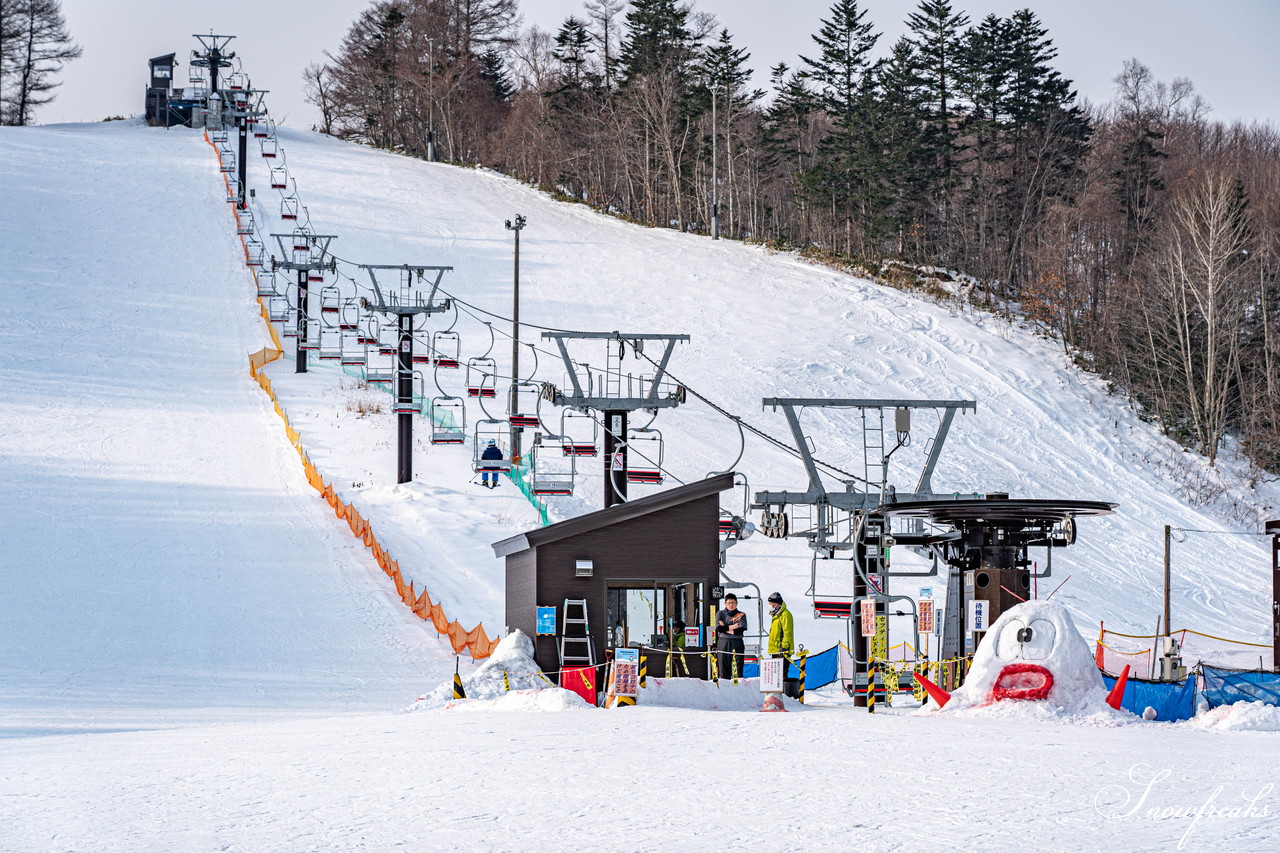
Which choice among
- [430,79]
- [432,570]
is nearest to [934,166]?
[430,79]

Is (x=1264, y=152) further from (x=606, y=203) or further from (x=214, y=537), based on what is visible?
(x=214, y=537)

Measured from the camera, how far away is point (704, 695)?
551 inches

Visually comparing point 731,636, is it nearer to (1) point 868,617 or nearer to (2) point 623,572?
(2) point 623,572

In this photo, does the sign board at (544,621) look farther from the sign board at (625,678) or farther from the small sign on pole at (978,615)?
the small sign on pole at (978,615)

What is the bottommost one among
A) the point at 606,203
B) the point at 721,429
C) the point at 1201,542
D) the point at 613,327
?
the point at 1201,542

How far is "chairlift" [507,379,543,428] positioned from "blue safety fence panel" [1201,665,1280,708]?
10211mm

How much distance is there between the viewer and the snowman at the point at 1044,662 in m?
11.9

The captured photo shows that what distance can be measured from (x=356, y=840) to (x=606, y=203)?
66074mm

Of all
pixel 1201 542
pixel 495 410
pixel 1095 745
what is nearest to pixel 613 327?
pixel 495 410

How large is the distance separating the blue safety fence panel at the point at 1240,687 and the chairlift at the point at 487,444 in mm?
10356

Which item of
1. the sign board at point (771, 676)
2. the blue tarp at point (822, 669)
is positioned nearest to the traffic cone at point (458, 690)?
the sign board at point (771, 676)

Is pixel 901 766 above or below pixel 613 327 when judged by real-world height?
below

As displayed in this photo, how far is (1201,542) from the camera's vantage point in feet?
105

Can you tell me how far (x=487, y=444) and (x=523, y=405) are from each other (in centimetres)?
595
